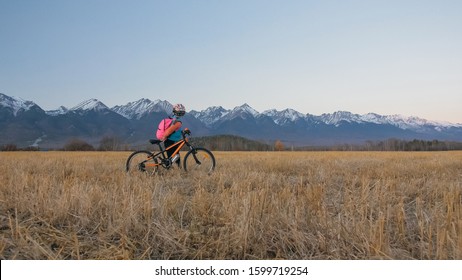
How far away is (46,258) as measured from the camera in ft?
10.3

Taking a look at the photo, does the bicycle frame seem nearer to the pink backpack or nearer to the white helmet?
the pink backpack

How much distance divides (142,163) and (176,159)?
3.51 ft

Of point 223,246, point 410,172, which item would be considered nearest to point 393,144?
point 410,172

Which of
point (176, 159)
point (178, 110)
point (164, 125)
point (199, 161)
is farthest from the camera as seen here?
point (199, 161)

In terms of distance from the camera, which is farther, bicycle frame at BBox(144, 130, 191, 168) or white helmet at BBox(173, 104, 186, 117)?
bicycle frame at BBox(144, 130, 191, 168)

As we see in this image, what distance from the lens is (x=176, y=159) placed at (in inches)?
414

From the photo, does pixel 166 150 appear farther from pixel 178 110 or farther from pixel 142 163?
pixel 178 110

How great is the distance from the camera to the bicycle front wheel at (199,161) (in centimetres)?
1040

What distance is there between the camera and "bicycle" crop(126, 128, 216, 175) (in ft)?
33.8

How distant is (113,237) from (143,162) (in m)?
6.64

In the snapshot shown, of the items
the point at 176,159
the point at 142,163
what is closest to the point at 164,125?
the point at 176,159

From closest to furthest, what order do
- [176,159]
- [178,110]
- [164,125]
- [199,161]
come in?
[178,110], [164,125], [176,159], [199,161]

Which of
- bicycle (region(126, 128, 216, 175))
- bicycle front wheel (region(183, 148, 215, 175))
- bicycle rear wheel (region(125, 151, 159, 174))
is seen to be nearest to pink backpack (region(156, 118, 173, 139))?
bicycle (region(126, 128, 216, 175))

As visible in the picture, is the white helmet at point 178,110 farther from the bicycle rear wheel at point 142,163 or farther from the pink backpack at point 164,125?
the bicycle rear wheel at point 142,163
